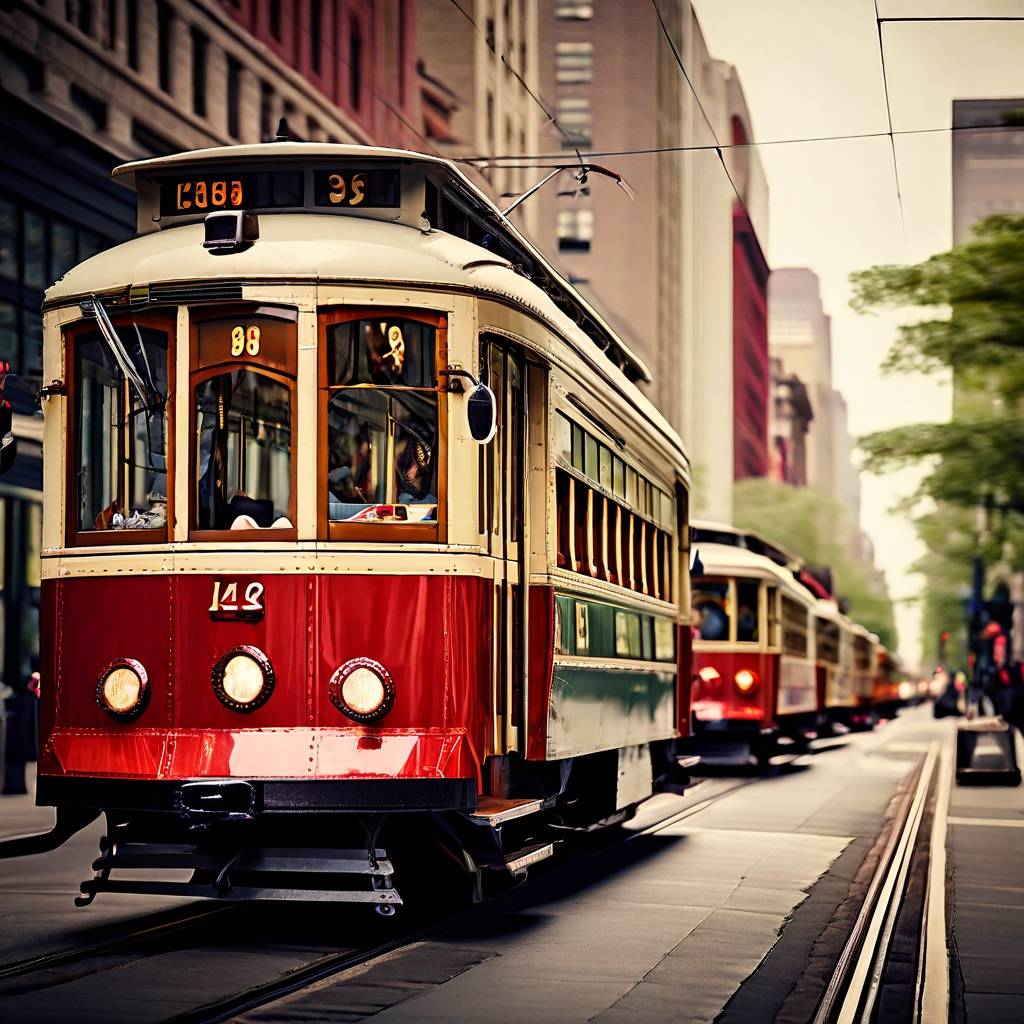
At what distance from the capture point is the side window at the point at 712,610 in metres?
25.8

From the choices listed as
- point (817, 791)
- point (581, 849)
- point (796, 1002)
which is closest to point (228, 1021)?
point (796, 1002)

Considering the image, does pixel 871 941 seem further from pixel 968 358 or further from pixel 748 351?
→ pixel 748 351

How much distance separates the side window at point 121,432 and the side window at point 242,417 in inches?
6.8

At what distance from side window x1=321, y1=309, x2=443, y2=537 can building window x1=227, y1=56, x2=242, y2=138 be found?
1013 inches

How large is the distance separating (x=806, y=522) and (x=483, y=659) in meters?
89.4

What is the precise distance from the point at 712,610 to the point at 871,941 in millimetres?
15975

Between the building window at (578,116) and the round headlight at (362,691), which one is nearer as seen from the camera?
the round headlight at (362,691)

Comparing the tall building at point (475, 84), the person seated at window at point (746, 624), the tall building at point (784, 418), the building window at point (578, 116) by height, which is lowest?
the person seated at window at point (746, 624)

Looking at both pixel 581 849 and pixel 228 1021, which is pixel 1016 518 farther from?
pixel 228 1021

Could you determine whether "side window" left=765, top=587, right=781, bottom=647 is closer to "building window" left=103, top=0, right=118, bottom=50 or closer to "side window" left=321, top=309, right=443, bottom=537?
"building window" left=103, top=0, right=118, bottom=50

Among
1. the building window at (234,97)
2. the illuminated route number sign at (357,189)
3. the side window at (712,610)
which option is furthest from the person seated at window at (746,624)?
the illuminated route number sign at (357,189)

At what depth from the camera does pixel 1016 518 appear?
107 ft

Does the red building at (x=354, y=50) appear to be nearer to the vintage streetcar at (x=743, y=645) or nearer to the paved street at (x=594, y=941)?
the vintage streetcar at (x=743, y=645)

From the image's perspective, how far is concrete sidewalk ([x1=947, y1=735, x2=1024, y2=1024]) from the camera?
8.35 m
